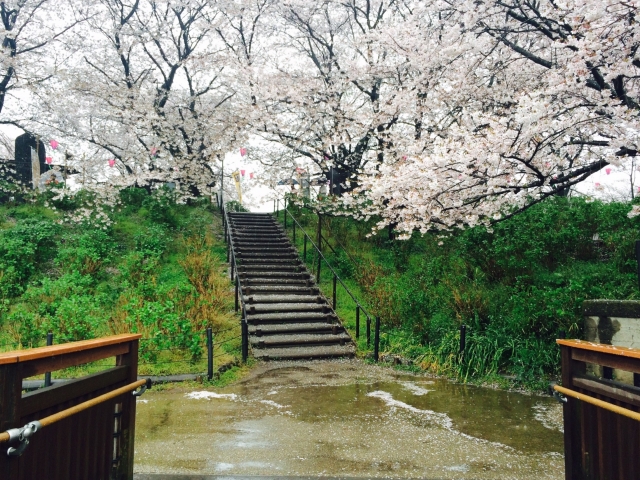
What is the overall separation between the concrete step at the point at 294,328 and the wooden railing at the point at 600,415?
814 cm

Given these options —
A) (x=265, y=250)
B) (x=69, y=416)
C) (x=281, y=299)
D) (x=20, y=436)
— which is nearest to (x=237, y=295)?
(x=281, y=299)

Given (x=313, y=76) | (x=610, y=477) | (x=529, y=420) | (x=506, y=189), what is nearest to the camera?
(x=610, y=477)

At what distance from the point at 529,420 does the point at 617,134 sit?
→ 4278 millimetres

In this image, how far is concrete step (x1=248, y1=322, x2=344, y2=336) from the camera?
36.2 feet

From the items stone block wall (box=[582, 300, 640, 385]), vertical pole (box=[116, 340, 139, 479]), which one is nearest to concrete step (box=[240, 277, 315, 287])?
stone block wall (box=[582, 300, 640, 385])

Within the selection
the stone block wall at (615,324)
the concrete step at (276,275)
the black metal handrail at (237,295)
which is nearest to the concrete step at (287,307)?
the black metal handrail at (237,295)

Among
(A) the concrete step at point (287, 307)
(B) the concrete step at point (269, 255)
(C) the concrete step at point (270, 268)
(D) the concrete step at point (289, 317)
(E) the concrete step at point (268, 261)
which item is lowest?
(D) the concrete step at point (289, 317)

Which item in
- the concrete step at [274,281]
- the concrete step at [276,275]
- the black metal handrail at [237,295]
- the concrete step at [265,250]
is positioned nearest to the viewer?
the black metal handrail at [237,295]

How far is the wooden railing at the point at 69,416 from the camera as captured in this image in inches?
87.2

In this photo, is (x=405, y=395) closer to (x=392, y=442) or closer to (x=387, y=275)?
(x=392, y=442)

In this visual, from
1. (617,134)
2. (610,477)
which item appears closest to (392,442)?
(610,477)

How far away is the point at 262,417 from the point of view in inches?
246

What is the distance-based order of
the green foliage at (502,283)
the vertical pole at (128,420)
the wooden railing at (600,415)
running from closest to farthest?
the wooden railing at (600,415)
the vertical pole at (128,420)
the green foliage at (502,283)

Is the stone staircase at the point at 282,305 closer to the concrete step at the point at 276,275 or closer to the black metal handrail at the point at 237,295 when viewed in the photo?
the concrete step at the point at 276,275
